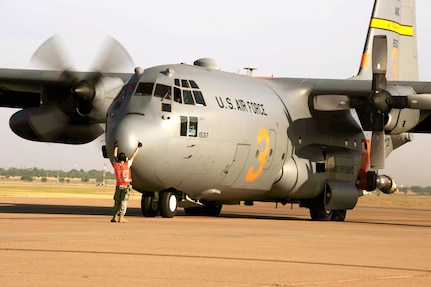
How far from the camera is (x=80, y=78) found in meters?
26.3

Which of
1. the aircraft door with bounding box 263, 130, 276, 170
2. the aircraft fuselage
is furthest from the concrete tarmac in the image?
the aircraft door with bounding box 263, 130, 276, 170

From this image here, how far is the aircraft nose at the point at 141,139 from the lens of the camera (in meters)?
20.3

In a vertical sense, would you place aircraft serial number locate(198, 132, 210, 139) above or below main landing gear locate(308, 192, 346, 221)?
above

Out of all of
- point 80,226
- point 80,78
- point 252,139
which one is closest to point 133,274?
point 80,226

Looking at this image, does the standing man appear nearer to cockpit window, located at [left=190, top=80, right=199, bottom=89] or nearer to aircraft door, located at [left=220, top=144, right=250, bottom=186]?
cockpit window, located at [left=190, top=80, right=199, bottom=89]

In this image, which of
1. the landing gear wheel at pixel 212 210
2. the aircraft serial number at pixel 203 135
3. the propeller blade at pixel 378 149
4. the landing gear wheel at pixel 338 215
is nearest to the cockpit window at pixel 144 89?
the aircraft serial number at pixel 203 135

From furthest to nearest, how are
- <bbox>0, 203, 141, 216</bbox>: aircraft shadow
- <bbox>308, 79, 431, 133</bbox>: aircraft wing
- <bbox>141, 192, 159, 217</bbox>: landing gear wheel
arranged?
Result: <bbox>0, 203, 141, 216</bbox>: aircraft shadow → <bbox>308, 79, 431, 133</bbox>: aircraft wing → <bbox>141, 192, 159, 217</bbox>: landing gear wheel

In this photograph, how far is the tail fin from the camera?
3247 cm

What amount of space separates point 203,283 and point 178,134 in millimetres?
13281

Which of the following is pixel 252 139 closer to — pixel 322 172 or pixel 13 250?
pixel 322 172

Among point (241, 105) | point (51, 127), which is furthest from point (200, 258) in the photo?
point (51, 127)

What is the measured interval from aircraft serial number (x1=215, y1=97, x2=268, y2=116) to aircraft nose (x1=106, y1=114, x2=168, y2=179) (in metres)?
2.69

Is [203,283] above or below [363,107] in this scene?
below

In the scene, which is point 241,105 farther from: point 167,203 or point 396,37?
point 396,37
